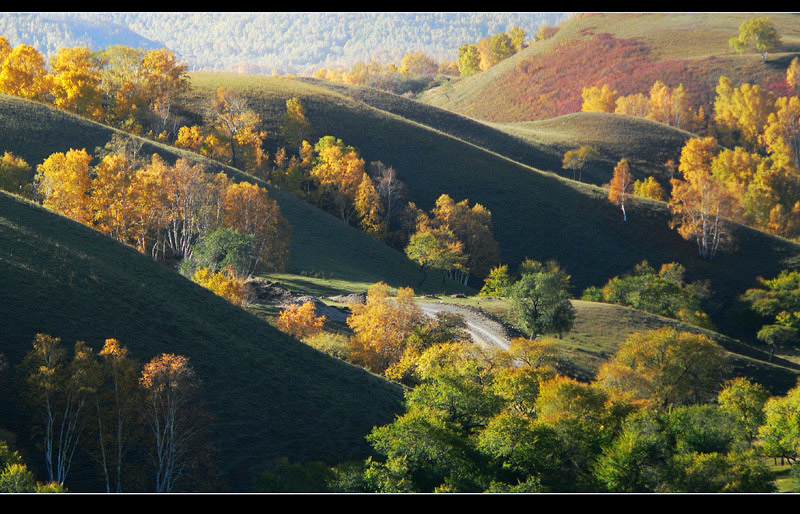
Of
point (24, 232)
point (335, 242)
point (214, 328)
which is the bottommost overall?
point (335, 242)

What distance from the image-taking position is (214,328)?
42875mm

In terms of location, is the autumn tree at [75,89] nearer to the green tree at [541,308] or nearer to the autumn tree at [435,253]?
the autumn tree at [435,253]

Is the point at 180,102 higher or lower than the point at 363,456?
higher

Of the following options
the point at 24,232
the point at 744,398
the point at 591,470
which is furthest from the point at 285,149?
the point at 591,470

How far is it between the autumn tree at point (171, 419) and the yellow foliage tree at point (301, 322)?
1895cm

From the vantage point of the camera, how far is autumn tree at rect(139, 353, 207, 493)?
103 feet

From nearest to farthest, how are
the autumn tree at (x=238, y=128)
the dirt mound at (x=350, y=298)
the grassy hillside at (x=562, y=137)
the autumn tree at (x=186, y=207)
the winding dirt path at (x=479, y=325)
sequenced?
1. the winding dirt path at (x=479, y=325)
2. the dirt mound at (x=350, y=298)
3. the autumn tree at (x=186, y=207)
4. the autumn tree at (x=238, y=128)
5. the grassy hillside at (x=562, y=137)

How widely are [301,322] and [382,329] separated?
6.33 meters

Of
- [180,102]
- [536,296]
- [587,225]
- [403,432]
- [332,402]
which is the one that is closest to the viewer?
[403,432]

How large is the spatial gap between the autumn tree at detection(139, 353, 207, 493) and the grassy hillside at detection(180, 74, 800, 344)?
73.5 m

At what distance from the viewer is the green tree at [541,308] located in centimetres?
6425

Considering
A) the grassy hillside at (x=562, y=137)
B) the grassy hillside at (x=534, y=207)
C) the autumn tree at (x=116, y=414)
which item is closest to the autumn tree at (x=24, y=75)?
the grassy hillside at (x=534, y=207)

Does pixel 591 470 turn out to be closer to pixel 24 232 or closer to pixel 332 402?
pixel 332 402
